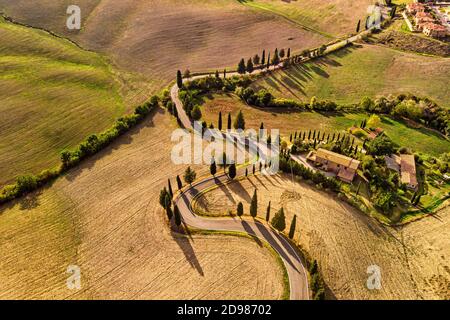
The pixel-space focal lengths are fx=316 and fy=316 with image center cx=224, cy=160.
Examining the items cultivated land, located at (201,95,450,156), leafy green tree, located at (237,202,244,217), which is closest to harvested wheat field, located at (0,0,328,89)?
cultivated land, located at (201,95,450,156)

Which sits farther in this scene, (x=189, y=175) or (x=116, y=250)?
(x=189, y=175)

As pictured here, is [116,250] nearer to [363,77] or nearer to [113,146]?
[113,146]

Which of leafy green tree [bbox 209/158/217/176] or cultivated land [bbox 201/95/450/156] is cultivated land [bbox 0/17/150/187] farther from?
leafy green tree [bbox 209/158/217/176]

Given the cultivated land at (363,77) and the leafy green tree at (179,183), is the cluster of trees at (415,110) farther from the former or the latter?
the leafy green tree at (179,183)

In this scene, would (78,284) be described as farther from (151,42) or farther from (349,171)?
(151,42)

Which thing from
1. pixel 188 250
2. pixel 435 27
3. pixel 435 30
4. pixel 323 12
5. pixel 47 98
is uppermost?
pixel 323 12

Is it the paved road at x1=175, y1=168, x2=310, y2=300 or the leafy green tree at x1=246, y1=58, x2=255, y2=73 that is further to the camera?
the leafy green tree at x1=246, y1=58, x2=255, y2=73

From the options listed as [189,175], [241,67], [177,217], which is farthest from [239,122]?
[241,67]
